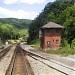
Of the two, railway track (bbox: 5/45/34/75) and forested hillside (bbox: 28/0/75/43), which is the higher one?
forested hillside (bbox: 28/0/75/43)

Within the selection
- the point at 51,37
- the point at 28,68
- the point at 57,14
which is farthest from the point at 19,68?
the point at 57,14

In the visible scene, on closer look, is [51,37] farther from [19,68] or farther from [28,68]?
[28,68]

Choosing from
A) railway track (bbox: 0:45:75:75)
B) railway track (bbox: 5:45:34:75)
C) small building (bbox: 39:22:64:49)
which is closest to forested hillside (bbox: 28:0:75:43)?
small building (bbox: 39:22:64:49)

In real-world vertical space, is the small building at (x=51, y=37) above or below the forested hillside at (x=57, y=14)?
below

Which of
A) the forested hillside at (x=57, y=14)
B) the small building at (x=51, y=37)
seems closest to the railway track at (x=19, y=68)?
the small building at (x=51, y=37)

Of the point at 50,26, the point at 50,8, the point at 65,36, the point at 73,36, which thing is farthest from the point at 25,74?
the point at 50,8

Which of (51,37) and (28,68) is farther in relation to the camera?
(51,37)

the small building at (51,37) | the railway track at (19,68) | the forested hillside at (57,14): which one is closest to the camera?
the railway track at (19,68)

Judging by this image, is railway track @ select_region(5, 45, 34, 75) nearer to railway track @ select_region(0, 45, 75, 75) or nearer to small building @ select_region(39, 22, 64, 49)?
railway track @ select_region(0, 45, 75, 75)

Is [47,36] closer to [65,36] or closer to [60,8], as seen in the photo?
[65,36]

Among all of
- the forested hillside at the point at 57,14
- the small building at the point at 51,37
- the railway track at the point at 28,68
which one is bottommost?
the railway track at the point at 28,68

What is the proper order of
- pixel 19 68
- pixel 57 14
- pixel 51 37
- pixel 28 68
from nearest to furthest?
pixel 28 68 → pixel 19 68 → pixel 51 37 → pixel 57 14

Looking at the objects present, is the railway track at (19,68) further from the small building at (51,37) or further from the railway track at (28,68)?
the small building at (51,37)

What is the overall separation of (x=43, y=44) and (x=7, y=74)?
201 ft
